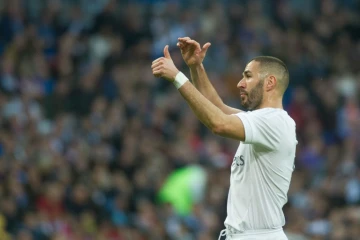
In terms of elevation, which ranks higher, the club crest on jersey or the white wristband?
the white wristband

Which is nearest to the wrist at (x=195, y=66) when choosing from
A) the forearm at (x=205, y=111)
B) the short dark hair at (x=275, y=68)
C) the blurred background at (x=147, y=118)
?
the short dark hair at (x=275, y=68)

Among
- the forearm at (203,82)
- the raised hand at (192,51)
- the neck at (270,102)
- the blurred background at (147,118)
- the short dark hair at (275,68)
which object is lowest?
the neck at (270,102)

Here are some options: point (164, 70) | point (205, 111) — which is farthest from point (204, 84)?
point (205, 111)

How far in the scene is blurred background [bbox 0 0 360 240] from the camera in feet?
41.0

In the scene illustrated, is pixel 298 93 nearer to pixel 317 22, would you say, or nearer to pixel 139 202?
pixel 317 22

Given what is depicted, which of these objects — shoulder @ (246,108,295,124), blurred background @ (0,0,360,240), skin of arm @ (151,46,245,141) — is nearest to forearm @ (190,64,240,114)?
shoulder @ (246,108,295,124)

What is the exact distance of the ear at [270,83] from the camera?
254 inches

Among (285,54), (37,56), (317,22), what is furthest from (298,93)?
(37,56)

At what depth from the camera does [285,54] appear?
54.5 ft

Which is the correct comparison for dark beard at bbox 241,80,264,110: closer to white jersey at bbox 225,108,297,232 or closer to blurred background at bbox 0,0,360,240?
white jersey at bbox 225,108,297,232

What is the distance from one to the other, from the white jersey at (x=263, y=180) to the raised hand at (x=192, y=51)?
0.78m

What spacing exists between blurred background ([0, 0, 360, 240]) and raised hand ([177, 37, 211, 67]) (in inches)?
208

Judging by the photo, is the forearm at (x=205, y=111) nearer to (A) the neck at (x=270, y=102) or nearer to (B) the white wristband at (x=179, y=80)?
(B) the white wristband at (x=179, y=80)

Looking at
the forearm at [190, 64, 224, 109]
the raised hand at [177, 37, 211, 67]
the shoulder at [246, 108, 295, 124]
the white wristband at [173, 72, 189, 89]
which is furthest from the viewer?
the forearm at [190, 64, 224, 109]
